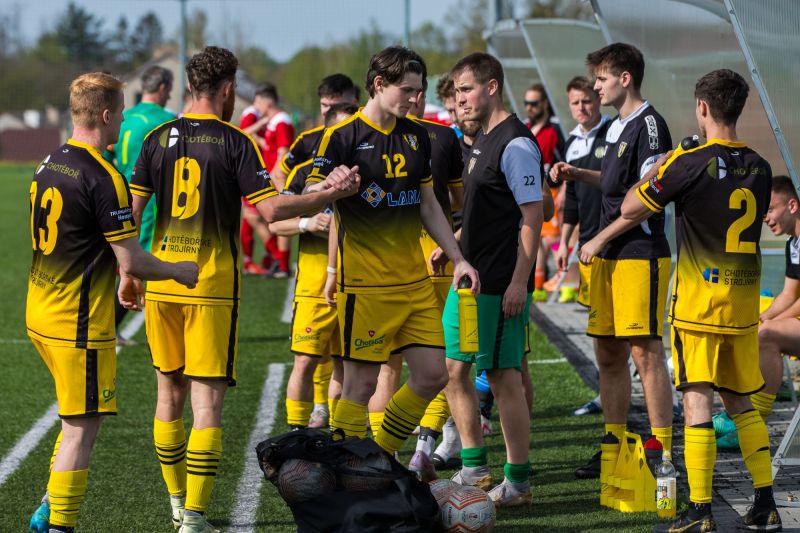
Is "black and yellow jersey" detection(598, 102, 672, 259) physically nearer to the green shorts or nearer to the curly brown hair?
the green shorts

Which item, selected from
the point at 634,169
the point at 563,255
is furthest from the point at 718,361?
the point at 563,255

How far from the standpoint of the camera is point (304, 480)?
4.68m

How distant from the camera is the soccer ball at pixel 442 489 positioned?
194 inches

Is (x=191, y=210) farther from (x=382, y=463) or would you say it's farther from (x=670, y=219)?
(x=670, y=219)

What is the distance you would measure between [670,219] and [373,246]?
3906 millimetres

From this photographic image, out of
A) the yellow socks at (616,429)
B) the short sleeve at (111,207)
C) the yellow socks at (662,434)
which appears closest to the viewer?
the short sleeve at (111,207)

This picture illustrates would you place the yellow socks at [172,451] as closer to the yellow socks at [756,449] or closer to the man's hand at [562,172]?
the man's hand at [562,172]

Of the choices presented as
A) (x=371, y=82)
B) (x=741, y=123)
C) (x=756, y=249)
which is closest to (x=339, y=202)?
(x=371, y=82)

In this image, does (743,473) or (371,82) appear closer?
(371,82)

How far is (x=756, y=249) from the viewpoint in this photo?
16.7 ft

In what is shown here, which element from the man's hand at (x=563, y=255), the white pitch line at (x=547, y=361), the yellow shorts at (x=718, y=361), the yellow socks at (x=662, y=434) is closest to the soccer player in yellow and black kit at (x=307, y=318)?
the yellow socks at (x=662, y=434)

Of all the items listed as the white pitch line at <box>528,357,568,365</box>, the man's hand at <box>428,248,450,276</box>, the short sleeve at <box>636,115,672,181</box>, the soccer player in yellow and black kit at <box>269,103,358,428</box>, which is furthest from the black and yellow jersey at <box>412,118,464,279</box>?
the white pitch line at <box>528,357,568,365</box>

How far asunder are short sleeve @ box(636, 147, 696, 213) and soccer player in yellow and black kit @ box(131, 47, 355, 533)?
5.27 feet

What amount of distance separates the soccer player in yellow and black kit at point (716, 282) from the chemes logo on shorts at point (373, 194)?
124 centimetres
